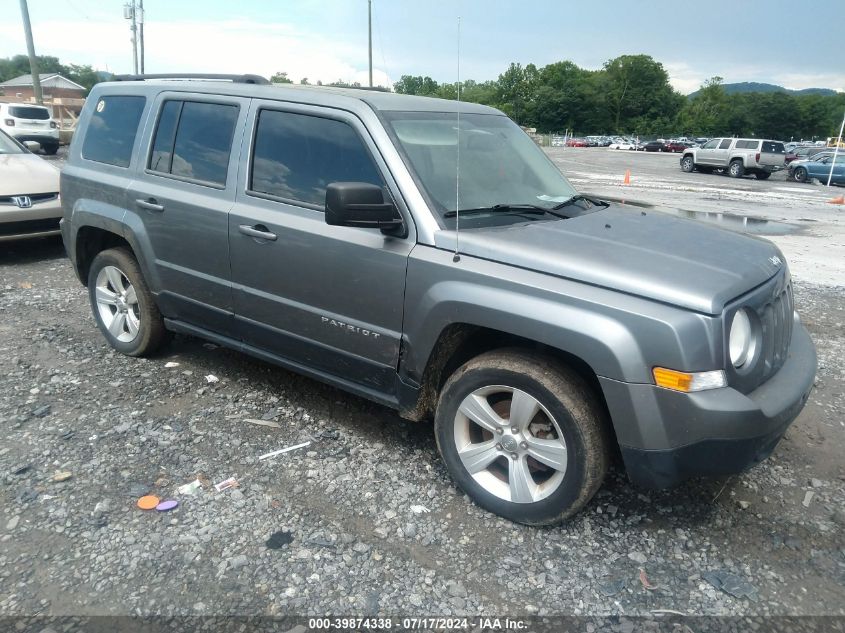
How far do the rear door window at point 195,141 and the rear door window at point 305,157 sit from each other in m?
0.27

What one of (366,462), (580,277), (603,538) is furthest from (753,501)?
(366,462)

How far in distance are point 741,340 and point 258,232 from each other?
97.3 inches

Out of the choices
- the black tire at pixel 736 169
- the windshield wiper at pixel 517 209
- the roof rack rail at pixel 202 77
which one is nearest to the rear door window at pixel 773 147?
the black tire at pixel 736 169


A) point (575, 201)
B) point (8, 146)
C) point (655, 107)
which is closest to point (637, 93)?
point (655, 107)

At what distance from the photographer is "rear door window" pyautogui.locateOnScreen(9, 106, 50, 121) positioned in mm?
22422

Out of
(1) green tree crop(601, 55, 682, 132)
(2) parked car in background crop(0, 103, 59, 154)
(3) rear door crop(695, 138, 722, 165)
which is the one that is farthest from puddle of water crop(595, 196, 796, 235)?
(1) green tree crop(601, 55, 682, 132)

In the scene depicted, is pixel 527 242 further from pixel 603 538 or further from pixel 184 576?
pixel 184 576

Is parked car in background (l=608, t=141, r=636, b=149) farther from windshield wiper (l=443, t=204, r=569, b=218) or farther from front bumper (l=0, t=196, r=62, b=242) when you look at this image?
windshield wiper (l=443, t=204, r=569, b=218)

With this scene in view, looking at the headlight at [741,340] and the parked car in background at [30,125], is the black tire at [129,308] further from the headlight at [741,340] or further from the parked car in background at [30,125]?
the parked car in background at [30,125]

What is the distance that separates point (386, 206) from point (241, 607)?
1.80 metres

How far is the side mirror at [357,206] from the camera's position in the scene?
9.62ft

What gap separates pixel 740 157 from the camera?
27.6 meters

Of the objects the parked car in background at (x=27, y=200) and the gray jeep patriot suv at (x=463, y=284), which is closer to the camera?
the gray jeep patriot suv at (x=463, y=284)

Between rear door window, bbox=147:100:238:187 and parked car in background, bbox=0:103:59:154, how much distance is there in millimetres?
21158
